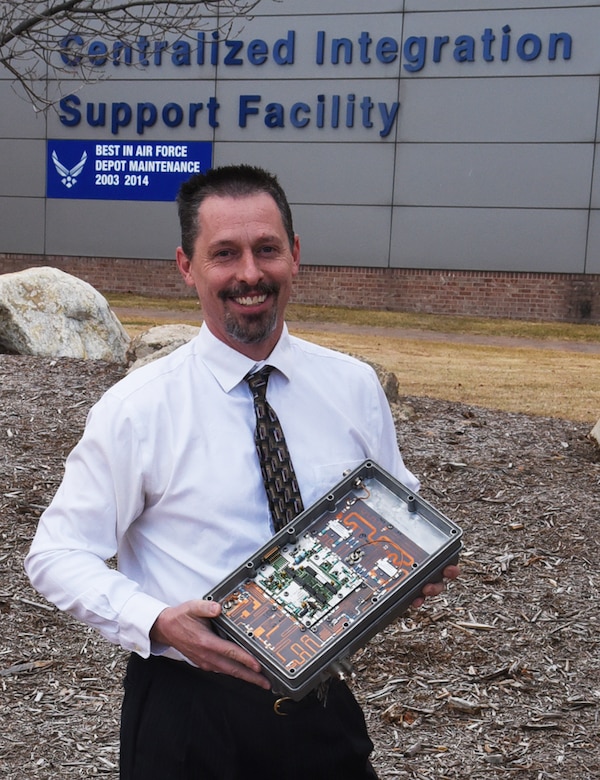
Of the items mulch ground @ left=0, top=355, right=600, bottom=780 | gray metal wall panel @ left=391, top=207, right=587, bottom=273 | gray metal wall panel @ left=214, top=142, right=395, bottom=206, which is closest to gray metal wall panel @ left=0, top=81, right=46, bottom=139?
gray metal wall panel @ left=214, top=142, right=395, bottom=206

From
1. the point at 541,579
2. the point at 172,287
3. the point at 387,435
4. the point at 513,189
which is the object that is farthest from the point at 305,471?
the point at 172,287

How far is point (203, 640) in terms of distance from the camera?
2027 mm

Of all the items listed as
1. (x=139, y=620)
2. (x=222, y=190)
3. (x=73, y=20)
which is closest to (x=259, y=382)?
→ (x=222, y=190)

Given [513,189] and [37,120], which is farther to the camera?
[37,120]

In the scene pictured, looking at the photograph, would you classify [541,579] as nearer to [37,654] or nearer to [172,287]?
[37,654]

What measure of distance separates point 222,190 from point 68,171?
67.7ft

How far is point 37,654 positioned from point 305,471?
9.58ft

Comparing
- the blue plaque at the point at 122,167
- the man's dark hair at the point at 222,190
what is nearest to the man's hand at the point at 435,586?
the man's dark hair at the point at 222,190

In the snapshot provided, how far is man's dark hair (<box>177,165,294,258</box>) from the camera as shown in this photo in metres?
2.35

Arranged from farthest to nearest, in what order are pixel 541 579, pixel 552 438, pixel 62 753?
pixel 552 438 → pixel 541 579 → pixel 62 753

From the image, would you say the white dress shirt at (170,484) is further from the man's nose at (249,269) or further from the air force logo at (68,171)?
the air force logo at (68,171)

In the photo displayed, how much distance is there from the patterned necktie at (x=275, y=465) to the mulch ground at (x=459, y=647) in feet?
6.93

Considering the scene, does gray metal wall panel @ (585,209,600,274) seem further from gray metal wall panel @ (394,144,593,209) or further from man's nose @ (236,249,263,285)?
man's nose @ (236,249,263,285)

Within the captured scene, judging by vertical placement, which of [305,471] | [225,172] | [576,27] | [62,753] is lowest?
[62,753]
